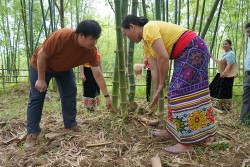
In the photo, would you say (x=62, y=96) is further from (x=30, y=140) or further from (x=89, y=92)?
(x=89, y=92)

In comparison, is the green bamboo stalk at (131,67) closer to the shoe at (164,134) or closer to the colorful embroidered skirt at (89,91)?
the shoe at (164,134)

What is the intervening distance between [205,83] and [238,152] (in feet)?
2.36

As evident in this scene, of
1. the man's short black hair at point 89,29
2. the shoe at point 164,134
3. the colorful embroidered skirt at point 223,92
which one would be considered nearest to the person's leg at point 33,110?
the man's short black hair at point 89,29

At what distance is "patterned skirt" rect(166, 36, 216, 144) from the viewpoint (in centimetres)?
225

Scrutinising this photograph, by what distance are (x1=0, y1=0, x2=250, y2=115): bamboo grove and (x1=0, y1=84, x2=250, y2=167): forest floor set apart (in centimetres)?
26

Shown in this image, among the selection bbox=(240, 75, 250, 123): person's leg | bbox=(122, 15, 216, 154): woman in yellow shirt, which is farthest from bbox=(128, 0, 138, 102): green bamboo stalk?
bbox=(240, 75, 250, 123): person's leg

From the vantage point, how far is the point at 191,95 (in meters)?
2.28

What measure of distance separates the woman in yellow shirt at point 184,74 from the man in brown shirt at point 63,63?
0.37 meters

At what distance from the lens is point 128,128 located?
2.82m

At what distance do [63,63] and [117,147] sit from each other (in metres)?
0.97

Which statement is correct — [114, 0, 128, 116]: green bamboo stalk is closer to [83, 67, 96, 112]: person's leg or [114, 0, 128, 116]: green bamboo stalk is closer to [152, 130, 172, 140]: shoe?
[152, 130, 172, 140]: shoe

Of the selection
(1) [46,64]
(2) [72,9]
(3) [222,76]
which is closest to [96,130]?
(1) [46,64]

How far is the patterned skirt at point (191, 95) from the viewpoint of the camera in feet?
7.39

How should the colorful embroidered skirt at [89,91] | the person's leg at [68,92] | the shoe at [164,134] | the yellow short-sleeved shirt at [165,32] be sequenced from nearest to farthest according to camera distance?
1. the yellow short-sleeved shirt at [165,32]
2. the shoe at [164,134]
3. the person's leg at [68,92]
4. the colorful embroidered skirt at [89,91]
